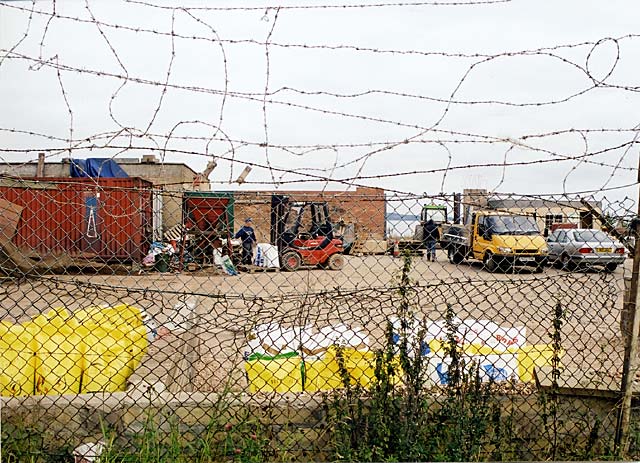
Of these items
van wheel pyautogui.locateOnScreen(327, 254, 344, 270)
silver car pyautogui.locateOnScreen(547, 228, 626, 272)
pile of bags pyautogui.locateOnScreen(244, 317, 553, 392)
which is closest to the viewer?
pile of bags pyautogui.locateOnScreen(244, 317, 553, 392)

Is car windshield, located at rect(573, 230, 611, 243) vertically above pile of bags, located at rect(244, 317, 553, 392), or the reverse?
car windshield, located at rect(573, 230, 611, 243)

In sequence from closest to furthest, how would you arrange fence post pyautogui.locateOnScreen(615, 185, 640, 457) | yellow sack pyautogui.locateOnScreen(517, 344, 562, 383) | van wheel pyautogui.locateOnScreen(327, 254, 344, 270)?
fence post pyautogui.locateOnScreen(615, 185, 640, 457)
yellow sack pyautogui.locateOnScreen(517, 344, 562, 383)
van wheel pyautogui.locateOnScreen(327, 254, 344, 270)

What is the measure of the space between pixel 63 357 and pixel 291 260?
13312 mm

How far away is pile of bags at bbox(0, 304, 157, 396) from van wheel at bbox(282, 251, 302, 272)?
12.4m

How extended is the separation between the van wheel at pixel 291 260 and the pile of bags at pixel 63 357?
1244cm

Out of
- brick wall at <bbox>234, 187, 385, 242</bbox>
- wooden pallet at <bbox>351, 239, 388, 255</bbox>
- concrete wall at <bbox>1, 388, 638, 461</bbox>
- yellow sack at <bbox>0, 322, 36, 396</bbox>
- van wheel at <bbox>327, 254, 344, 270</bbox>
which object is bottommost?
van wheel at <bbox>327, 254, 344, 270</bbox>

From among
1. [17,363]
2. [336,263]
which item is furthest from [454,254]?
[336,263]

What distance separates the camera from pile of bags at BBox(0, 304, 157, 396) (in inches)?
138

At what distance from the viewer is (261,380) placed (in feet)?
12.8

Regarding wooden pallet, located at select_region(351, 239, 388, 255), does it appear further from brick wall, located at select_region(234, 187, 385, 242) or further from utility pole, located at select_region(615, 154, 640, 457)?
utility pole, located at select_region(615, 154, 640, 457)

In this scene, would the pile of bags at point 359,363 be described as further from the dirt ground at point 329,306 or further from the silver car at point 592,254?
the silver car at point 592,254

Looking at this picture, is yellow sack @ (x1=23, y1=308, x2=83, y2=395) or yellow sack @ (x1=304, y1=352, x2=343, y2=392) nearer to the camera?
yellow sack @ (x1=23, y1=308, x2=83, y2=395)

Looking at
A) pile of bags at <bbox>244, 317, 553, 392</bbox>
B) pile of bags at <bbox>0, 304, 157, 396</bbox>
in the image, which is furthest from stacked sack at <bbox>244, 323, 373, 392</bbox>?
pile of bags at <bbox>0, 304, 157, 396</bbox>

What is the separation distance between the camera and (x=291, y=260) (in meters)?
16.9
